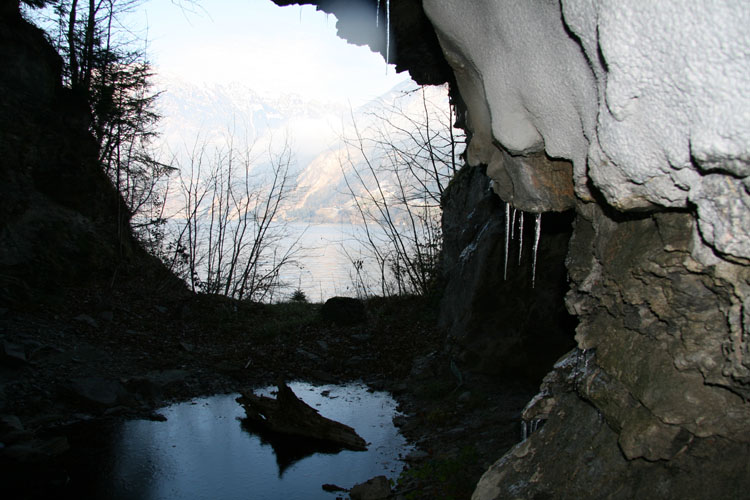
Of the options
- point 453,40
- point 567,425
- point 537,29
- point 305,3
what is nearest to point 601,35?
point 537,29

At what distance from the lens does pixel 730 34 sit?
57.1 inches

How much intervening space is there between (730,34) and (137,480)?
511cm

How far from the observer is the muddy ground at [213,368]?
15.3 ft

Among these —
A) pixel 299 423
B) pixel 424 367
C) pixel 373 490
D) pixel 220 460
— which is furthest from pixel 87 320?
pixel 373 490

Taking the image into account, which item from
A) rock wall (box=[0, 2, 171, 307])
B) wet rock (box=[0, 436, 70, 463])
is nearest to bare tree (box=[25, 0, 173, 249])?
rock wall (box=[0, 2, 171, 307])

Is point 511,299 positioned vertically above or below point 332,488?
above

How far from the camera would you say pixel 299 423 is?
5.47m

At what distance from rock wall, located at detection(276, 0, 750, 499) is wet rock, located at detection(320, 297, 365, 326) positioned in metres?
6.26

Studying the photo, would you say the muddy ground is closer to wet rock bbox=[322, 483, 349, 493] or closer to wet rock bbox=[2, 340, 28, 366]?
wet rock bbox=[2, 340, 28, 366]

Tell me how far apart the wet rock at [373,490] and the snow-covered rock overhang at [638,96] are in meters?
2.84

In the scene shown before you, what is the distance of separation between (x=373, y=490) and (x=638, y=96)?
3.54 m

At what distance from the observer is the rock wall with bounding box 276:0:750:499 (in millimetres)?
1615

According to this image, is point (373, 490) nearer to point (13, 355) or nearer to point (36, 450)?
point (36, 450)

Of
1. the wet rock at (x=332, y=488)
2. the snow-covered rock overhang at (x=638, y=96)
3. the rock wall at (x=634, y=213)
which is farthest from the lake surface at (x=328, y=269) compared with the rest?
the snow-covered rock overhang at (x=638, y=96)
